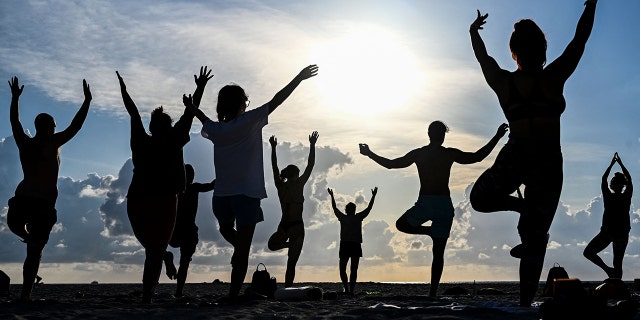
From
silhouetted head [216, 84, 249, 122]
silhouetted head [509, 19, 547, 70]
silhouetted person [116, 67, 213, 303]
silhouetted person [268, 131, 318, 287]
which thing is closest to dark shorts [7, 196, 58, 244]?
silhouetted person [116, 67, 213, 303]

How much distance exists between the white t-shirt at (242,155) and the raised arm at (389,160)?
2663mm

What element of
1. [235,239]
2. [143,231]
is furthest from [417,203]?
[143,231]

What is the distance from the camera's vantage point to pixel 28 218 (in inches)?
330

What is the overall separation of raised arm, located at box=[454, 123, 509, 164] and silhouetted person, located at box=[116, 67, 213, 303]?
12.6 feet

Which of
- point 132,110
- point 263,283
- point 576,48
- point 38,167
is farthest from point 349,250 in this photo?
point 576,48

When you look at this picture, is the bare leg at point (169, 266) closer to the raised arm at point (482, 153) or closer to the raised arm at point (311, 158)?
the raised arm at point (311, 158)

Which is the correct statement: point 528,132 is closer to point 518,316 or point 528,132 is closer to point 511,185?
A: point 511,185

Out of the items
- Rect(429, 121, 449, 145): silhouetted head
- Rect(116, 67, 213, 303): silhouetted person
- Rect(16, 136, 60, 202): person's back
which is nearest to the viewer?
Rect(116, 67, 213, 303): silhouetted person

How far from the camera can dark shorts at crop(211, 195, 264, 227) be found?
716 cm

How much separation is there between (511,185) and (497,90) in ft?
3.02

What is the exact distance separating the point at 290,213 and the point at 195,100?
4235 mm

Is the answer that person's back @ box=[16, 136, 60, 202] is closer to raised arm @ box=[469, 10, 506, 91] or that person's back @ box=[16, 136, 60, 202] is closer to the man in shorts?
the man in shorts

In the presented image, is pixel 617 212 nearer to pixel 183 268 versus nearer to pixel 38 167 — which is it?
pixel 183 268

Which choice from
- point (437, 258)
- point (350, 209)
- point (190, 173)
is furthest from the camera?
point (350, 209)
